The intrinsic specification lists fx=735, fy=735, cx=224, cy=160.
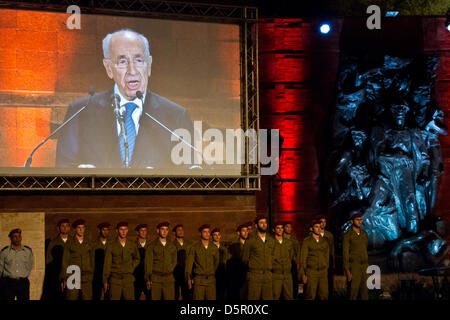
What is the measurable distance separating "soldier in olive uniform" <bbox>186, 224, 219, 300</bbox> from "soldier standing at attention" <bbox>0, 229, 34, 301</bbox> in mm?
2304

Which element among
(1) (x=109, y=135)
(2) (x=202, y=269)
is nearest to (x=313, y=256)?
(2) (x=202, y=269)

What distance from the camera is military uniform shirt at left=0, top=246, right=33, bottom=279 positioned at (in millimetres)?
10234

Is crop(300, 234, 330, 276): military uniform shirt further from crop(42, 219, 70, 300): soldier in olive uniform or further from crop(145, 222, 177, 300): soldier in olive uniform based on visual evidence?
crop(42, 219, 70, 300): soldier in olive uniform

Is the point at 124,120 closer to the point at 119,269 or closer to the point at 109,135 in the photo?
the point at 109,135

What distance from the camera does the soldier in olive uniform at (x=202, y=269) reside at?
10.4m

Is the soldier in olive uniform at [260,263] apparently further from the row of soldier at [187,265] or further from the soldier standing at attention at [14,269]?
the soldier standing at attention at [14,269]

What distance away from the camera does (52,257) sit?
11008mm

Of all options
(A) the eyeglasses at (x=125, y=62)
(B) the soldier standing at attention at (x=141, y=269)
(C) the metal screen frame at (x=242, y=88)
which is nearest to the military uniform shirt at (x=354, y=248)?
(C) the metal screen frame at (x=242, y=88)

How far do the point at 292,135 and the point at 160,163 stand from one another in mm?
2714

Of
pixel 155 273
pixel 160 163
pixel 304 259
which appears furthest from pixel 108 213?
pixel 304 259

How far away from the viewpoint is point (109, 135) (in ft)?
40.2

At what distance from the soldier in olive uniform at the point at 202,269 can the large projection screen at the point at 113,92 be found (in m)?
2.32

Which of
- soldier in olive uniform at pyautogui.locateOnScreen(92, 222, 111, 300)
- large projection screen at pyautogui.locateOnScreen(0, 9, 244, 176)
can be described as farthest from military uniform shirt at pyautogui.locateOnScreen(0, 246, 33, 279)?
large projection screen at pyautogui.locateOnScreen(0, 9, 244, 176)

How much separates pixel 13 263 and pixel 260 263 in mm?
3442
